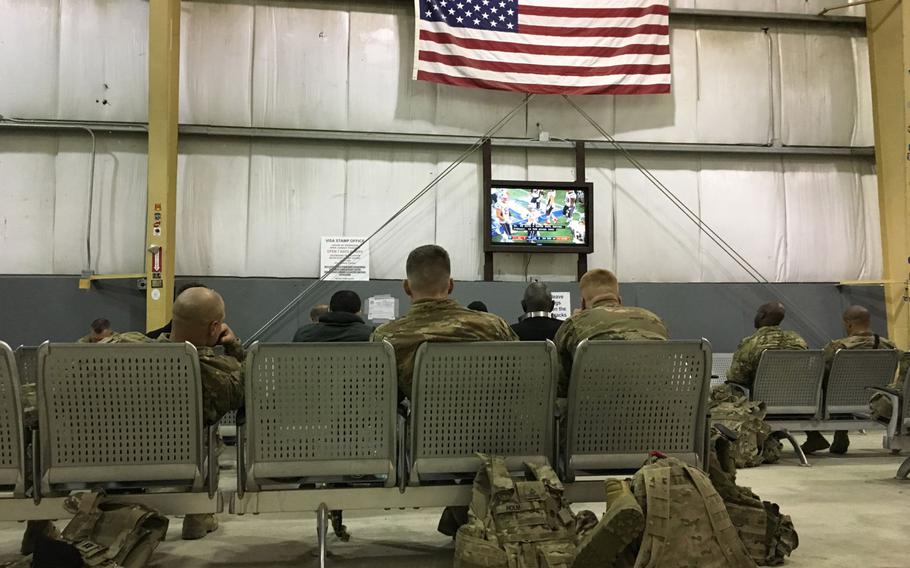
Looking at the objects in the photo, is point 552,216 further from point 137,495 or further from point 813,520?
point 137,495

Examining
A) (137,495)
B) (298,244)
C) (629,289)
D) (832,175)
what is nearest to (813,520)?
(137,495)

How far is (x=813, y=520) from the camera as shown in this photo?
11.5ft

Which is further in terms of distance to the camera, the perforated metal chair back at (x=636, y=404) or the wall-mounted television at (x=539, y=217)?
the wall-mounted television at (x=539, y=217)

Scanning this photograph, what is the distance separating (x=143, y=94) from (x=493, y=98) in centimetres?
437

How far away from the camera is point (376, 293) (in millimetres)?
Result: 8219

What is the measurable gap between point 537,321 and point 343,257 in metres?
4.40

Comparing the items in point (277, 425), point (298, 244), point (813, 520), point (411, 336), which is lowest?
point (813, 520)

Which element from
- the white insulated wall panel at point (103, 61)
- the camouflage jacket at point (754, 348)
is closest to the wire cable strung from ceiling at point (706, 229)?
the camouflage jacket at point (754, 348)

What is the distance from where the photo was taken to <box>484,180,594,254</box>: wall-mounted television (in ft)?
27.5

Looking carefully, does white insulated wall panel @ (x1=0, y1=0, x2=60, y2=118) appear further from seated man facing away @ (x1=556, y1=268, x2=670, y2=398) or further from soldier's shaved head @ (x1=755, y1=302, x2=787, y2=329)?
soldier's shaved head @ (x1=755, y1=302, x2=787, y2=329)

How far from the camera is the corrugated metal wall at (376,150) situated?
26.3 feet

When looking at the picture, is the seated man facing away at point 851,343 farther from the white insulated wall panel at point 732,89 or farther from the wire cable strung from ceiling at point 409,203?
the wire cable strung from ceiling at point 409,203

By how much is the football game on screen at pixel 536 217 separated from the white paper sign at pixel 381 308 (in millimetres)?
1510

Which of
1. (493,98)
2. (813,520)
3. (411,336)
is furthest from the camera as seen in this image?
(493,98)
